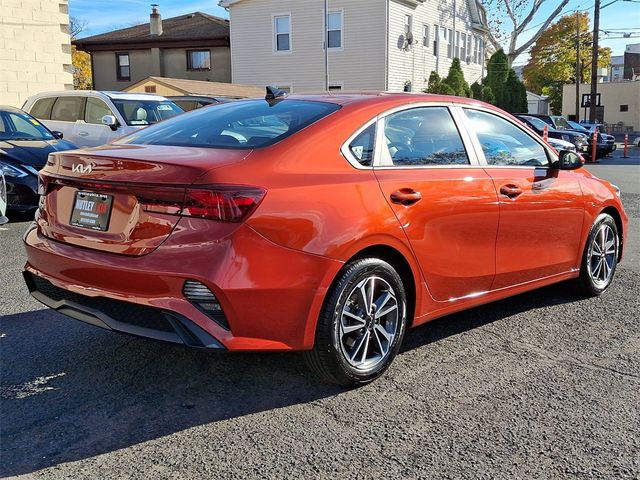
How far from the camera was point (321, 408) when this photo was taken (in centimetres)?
339

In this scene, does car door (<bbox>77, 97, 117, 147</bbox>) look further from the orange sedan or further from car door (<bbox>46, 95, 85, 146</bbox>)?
the orange sedan

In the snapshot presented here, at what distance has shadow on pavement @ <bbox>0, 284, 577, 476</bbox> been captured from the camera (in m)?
3.05

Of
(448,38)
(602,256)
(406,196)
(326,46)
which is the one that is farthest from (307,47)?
(406,196)

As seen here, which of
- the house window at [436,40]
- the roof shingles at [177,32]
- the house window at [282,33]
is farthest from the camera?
the house window at [436,40]

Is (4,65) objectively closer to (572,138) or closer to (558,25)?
(572,138)

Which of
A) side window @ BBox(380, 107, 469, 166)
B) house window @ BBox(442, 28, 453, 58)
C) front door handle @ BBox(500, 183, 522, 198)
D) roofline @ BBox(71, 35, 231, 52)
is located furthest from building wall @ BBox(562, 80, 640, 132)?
side window @ BBox(380, 107, 469, 166)

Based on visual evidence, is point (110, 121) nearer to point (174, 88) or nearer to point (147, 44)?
point (174, 88)

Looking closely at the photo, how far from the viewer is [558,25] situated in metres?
62.7

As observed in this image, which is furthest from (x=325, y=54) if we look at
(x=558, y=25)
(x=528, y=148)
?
(x=558, y=25)

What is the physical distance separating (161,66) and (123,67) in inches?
98.5

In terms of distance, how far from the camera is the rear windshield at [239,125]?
3.63 m

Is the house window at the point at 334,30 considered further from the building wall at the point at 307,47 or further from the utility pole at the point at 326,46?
the utility pole at the point at 326,46

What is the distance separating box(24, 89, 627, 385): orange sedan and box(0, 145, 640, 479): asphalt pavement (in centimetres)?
32

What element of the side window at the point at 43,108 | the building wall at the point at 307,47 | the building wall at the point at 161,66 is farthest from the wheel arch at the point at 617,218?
the building wall at the point at 161,66
